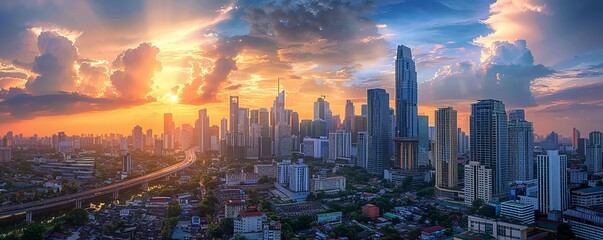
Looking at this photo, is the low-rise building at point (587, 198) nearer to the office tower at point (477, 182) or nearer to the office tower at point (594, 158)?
the office tower at point (477, 182)

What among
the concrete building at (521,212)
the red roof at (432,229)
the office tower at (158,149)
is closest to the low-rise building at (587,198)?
the concrete building at (521,212)

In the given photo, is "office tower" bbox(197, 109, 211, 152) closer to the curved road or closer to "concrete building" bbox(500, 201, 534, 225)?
the curved road

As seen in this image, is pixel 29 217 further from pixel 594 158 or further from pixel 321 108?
pixel 321 108

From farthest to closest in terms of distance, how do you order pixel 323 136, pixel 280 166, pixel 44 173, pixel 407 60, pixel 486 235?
pixel 323 136
pixel 407 60
pixel 44 173
pixel 280 166
pixel 486 235

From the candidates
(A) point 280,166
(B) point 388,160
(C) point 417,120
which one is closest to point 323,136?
(C) point 417,120

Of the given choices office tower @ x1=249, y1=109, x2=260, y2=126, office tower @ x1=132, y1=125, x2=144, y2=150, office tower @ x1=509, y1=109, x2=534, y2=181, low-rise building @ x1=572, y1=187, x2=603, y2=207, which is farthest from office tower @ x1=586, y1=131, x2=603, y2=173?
office tower @ x1=132, y1=125, x2=144, y2=150

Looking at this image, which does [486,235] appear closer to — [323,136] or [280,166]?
[280,166]
